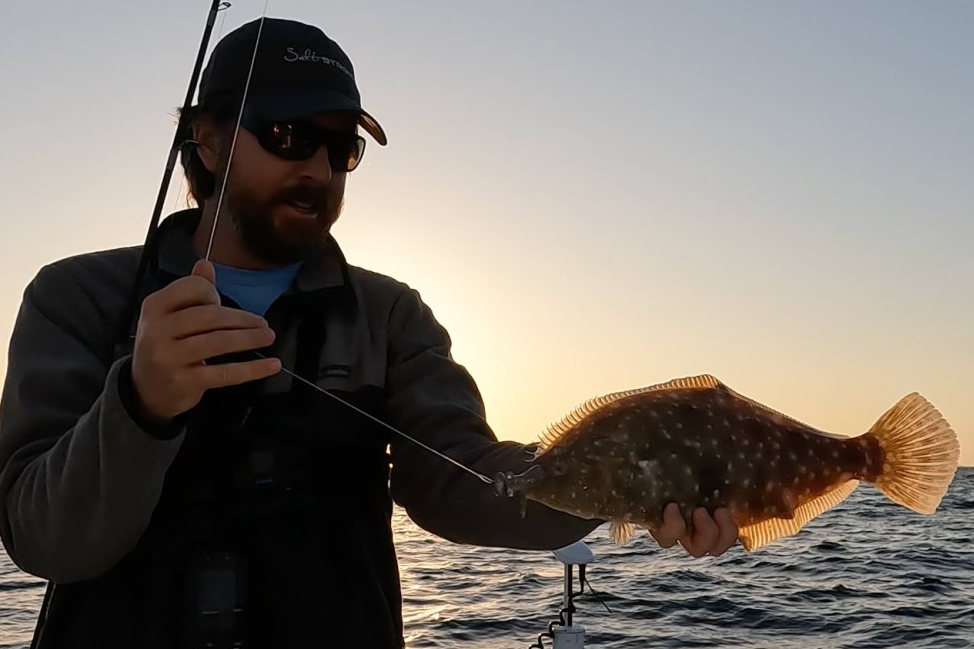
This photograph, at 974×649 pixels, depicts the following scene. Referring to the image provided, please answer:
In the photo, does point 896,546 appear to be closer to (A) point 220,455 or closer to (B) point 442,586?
(B) point 442,586

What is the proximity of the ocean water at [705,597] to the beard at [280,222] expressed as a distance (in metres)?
5.03

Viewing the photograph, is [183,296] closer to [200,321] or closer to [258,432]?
[200,321]

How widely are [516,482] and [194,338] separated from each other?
42.4 inches

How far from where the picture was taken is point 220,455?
276 centimetres

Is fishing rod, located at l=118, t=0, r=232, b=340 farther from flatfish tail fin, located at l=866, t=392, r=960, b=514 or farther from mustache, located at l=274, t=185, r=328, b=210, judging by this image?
flatfish tail fin, located at l=866, t=392, r=960, b=514

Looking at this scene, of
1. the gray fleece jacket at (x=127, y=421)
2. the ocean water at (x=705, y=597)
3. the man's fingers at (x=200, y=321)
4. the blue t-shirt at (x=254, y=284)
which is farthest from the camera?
the ocean water at (x=705, y=597)

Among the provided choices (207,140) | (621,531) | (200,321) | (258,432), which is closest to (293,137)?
(207,140)

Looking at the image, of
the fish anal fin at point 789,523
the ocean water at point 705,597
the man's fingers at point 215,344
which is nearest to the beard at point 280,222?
the man's fingers at point 215,344

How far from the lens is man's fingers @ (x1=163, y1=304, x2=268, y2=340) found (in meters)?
1.98

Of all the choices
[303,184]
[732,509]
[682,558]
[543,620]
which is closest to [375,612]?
[732,509]

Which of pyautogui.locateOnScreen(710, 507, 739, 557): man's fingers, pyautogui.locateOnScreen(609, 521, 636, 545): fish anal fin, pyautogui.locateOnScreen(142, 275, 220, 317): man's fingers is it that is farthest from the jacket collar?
pyautogui.locateOnScreen(710, 507, 739, 557): man's fingers

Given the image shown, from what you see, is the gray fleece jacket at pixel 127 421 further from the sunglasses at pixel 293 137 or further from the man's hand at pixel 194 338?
the sunglasses at pixel 293 137

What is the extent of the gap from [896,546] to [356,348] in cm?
2030

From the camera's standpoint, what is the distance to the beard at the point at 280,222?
300 centimetres
